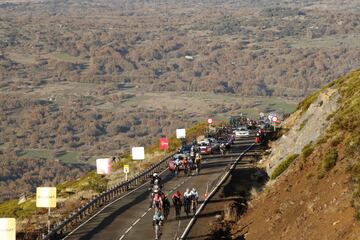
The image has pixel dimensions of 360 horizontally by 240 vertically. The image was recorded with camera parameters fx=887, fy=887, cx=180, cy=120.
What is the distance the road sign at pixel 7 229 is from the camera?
26781 millimetres

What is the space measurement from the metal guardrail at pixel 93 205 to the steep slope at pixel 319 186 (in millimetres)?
7435

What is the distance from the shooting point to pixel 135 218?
41344mm

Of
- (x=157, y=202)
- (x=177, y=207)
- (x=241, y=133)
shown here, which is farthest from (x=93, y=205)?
(x=241, y=133)

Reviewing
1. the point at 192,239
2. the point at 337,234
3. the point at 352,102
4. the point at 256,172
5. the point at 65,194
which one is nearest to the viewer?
the point at 337,234

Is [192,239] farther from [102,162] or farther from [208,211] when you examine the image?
[102,162]

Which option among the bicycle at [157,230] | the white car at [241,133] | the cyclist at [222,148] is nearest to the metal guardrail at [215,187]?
the bicycle at [157,230]

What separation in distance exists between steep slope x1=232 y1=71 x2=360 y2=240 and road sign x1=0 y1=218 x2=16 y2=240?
8328 mm

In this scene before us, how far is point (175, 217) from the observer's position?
39.8m

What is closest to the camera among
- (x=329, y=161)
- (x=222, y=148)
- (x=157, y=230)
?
(x=329, y=161)

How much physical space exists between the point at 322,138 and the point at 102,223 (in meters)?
10.8

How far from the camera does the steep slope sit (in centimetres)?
2498

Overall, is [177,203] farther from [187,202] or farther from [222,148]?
[222,148]

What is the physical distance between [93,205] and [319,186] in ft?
61.4

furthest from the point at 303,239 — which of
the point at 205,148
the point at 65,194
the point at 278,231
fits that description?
the point at 205,148
